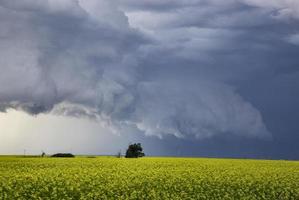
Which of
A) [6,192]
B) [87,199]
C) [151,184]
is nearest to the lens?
[87,199]

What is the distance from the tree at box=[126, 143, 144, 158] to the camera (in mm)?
130087

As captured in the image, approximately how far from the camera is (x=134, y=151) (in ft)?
428

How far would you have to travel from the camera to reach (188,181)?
3897cm

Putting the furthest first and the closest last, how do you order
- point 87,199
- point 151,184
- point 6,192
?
point 151,184 → point 6,192 → point 87,199

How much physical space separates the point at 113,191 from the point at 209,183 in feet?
28.0

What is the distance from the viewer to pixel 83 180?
38.0 metres

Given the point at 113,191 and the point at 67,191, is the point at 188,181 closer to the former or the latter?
the point at 113,191

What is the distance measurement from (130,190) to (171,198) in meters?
3.40

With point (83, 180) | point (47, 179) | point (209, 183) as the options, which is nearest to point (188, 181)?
point (209, 183)

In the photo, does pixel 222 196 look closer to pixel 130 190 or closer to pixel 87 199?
pixel 130 190

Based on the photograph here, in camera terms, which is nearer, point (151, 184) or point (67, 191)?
point (67, 191)

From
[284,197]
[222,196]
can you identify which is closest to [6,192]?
[222,196]

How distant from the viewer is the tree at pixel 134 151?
5122 inches

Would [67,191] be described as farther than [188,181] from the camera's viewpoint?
No
